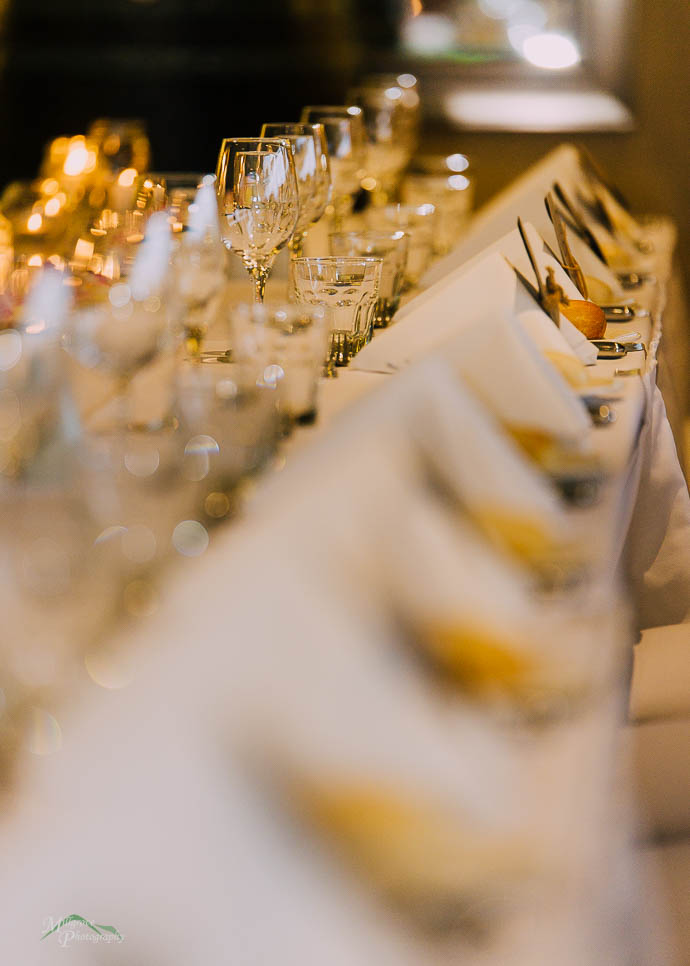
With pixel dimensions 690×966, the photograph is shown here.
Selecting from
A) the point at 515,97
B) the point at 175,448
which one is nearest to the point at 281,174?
the point at 175,448

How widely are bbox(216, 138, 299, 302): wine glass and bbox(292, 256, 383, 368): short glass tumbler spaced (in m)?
0.10

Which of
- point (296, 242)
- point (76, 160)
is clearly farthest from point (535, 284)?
point (76, 160)

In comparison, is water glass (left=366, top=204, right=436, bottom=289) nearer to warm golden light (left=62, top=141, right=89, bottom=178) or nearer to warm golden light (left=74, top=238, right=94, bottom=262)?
warm golden light (left=74, top=238, right=94, bottom=262)

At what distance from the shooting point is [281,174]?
1.43 metres

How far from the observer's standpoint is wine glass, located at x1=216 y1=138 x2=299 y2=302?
1419 millimetres

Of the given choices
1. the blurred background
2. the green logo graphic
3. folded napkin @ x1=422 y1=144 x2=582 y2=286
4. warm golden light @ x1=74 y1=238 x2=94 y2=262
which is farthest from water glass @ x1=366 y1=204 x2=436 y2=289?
the blurred background

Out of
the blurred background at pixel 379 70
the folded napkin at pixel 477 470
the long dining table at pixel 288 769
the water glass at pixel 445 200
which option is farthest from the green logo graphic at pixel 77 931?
the blurred background at pixel 379 70

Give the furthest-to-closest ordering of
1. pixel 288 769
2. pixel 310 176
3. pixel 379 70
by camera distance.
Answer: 1. pixel 379 70
2. pixel 310 176
3. pixel 288 769

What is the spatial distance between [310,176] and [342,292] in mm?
365

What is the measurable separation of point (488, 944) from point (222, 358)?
72cm

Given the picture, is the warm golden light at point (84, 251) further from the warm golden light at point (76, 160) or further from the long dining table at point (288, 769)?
the warm golden light at point (76, 160)

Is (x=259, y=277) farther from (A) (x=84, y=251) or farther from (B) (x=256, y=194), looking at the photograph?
(A) (x=84, y=251)

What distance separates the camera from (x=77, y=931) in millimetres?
646

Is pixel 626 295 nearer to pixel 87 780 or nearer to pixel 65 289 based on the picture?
pixel 65 289
